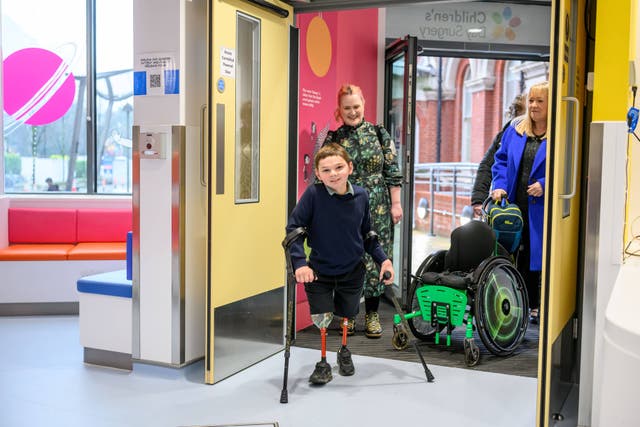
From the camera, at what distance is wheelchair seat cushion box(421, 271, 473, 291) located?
13.7 ft

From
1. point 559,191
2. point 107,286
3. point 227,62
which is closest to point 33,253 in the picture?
point 107,286

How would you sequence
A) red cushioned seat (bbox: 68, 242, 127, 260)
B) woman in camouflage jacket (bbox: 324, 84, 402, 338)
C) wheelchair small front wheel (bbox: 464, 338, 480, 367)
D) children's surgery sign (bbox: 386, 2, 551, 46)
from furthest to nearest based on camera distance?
children's surgery sign (bbox: 386, 2, 551, 46) < red cushioned seat (bbox: 68, 242, 127, 260) < woman in camouflage jacket (bbox: 324, 84, 402, 338) < wheelchair small front wheel (bbox: 464, 338, 480, 367)

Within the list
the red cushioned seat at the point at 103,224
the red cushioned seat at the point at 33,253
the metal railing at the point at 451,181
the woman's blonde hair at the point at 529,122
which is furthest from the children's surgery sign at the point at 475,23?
the red cushioned seat at the point at 33,253

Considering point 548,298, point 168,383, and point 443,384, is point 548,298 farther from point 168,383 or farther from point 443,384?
point 168,383

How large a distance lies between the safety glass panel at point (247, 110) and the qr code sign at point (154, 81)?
1.45 ft

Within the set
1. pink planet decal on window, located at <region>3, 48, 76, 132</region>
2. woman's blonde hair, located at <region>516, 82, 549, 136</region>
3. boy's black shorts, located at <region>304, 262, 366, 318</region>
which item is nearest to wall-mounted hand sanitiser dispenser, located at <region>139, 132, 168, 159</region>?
boy's black shorts, located at <region>304, 262, 366, 318</region>

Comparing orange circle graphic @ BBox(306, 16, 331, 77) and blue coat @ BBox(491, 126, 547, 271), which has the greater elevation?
orange circle graphic @ BBox(306, 16, 331, 77)

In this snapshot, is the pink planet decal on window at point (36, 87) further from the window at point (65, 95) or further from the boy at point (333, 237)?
the boy at point (333, 237)

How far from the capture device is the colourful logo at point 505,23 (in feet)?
22.3

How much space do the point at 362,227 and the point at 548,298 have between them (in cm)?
123

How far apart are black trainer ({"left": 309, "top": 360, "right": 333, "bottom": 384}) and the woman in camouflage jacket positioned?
102cm

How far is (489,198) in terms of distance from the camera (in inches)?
186

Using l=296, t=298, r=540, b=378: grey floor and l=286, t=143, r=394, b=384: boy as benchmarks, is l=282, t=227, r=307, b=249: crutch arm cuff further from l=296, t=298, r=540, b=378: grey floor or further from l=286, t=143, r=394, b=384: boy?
l=296, t=298, r=540, b=378: grey floor

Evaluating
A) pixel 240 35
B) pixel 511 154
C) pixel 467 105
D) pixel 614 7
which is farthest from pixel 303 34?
pixel 467 105
